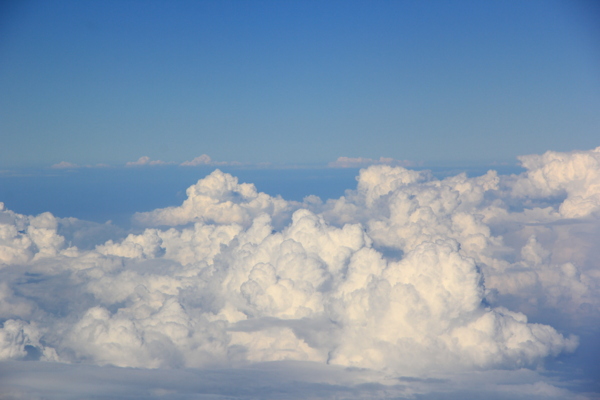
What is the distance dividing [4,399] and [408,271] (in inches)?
5615

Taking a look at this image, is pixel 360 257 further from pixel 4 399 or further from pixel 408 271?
pixel 4 399

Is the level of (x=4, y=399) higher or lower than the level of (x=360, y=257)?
lower

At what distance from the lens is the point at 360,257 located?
198 m

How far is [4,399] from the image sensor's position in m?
198

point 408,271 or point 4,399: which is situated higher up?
point 408,271

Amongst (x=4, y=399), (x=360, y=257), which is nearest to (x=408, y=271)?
(x=360, y=257)

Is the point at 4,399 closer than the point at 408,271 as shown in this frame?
No

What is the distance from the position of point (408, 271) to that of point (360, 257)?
75.5ft

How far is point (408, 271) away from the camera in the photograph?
180 metres

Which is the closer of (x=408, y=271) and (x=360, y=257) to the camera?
(x=408, y=271)
